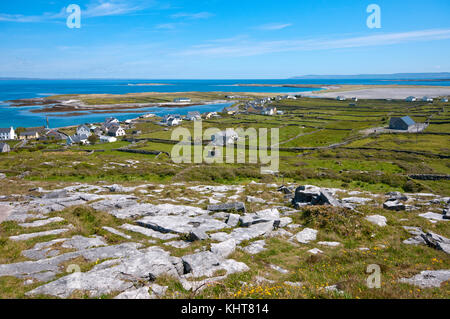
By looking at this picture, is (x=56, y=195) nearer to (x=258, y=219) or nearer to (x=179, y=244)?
(x=179, y=244)

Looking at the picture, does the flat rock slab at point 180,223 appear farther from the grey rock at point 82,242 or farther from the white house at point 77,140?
the white house at point 77,140

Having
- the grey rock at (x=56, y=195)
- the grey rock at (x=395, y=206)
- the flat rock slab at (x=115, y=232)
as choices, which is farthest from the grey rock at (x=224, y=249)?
the grey rock at (x=56, y=195)

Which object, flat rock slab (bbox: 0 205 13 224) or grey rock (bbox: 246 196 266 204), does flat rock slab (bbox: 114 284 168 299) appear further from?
grey rock (bbox: 246 196 266 204)

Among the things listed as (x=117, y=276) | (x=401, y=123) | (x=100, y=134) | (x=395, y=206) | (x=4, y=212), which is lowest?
(x=395, y=206)

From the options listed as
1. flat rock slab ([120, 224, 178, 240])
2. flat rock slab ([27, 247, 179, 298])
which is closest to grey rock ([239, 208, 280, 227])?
flat rock slab ([120, 224, 178, 240])

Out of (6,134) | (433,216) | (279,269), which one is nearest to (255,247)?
(279,269)
